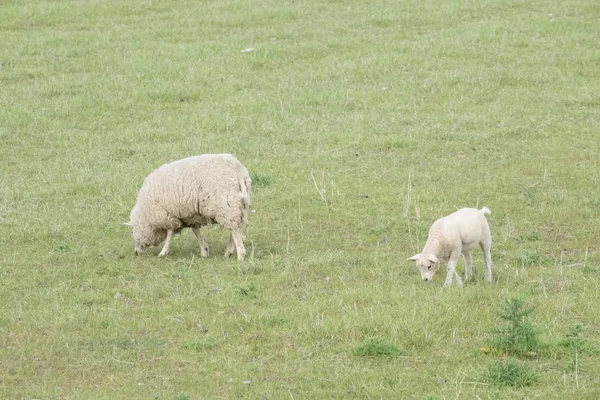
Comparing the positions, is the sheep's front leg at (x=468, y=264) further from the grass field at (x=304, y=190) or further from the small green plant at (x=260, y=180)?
the small green plant at (x=260, y=180)

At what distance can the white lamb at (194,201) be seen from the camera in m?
11.8

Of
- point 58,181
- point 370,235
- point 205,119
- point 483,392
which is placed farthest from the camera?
point 205,119

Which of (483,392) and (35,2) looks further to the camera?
(35,2)

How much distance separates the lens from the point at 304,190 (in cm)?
1476

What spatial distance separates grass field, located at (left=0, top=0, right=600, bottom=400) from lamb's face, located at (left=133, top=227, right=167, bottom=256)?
0.18 meters

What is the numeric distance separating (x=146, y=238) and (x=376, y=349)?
174 inches

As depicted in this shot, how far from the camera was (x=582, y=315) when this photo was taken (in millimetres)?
9594

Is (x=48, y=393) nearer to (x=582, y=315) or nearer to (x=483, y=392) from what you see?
(x=483, y=392)

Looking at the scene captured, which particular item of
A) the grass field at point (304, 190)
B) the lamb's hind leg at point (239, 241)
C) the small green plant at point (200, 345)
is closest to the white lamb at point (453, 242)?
the grass field at point (304, 190)

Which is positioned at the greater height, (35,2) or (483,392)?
(35,2)

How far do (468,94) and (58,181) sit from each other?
303 inches

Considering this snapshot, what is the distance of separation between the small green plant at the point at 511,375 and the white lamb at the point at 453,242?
7.49ft

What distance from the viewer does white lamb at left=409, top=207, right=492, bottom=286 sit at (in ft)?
34.4

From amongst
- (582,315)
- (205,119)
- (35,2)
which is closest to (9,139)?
(205,119)
